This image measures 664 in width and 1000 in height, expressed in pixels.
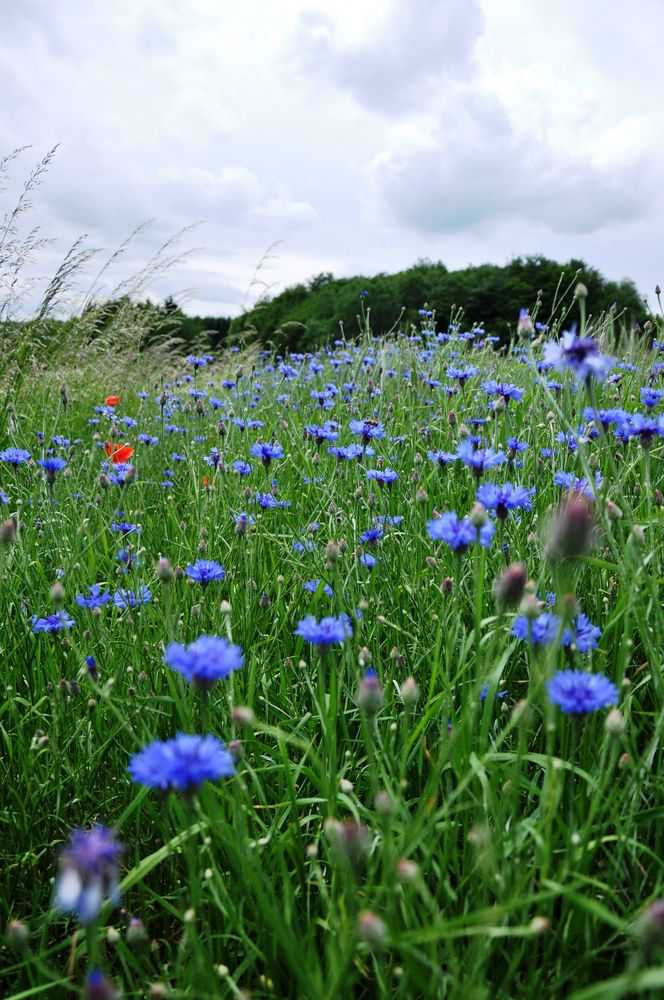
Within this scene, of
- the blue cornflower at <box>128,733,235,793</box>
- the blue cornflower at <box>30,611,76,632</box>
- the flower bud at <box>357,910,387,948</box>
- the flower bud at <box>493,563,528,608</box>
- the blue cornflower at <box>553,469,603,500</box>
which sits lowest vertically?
→ the blue cornflower at <box>30,611,76,632</box>

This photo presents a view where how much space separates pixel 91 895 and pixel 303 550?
→ 4.65ft

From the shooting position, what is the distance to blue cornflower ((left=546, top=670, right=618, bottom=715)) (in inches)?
37.2

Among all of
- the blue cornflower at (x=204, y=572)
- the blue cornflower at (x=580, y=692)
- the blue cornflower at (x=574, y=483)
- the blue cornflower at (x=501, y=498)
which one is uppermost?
the blue cornflower at (x=574, y=483)

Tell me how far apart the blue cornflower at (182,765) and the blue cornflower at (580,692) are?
1.46 ft

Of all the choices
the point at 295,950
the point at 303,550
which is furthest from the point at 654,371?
the point at 295,950

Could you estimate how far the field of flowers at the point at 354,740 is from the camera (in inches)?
33.9

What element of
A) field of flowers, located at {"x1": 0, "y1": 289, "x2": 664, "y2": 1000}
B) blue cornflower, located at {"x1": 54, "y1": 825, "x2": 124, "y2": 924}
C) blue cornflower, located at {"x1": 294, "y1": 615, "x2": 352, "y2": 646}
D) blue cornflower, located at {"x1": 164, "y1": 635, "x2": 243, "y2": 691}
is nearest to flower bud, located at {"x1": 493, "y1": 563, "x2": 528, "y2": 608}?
field of flowers, located at {"x1": 0, "y1": 289, "x2": 664, "y2": 1000}

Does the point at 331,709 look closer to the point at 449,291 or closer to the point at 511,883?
the point at 511,883

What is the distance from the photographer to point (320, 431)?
2492mm

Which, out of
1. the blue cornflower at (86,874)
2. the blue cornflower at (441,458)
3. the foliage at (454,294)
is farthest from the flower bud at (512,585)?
the foliage at (454,294)

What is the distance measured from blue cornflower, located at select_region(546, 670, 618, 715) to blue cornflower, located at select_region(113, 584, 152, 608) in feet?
3.44

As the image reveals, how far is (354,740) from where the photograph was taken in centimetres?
132

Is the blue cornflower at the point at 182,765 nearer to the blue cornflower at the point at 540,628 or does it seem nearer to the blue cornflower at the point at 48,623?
the blue cornflower at the point at 540,628

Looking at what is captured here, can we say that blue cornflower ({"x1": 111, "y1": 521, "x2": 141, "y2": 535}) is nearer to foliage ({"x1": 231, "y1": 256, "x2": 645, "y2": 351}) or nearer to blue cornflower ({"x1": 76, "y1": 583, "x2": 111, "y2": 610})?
blue cornflower ({"x1": 76, "y1": 583, "x2": 111, "y2": 610})
